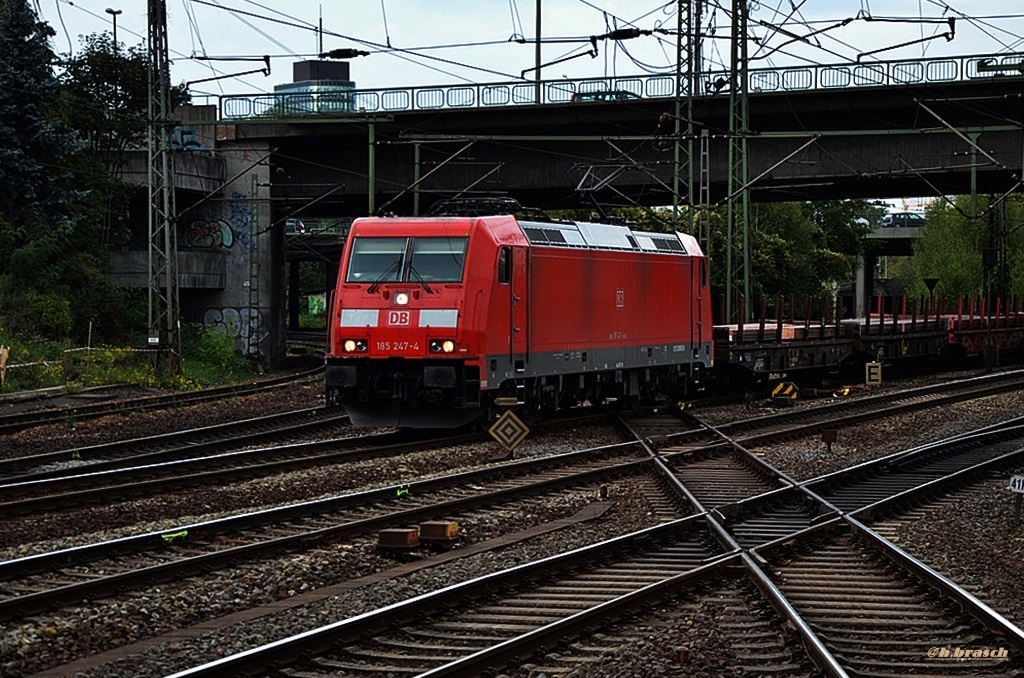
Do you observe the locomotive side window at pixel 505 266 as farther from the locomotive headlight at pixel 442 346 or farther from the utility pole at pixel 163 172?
the utility pole at pixel 163 172

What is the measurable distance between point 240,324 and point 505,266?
2678 centimetres

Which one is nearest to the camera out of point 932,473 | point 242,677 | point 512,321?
point 242,677

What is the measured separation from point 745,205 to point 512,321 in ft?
50.8

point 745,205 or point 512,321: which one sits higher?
point 745,205

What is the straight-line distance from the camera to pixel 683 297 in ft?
89.8

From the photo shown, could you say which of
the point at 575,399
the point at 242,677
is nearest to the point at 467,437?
the point at 575,399

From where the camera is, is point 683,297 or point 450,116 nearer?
point 683,297

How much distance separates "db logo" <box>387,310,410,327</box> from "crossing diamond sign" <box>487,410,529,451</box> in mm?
2499

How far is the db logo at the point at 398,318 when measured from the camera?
797 inches

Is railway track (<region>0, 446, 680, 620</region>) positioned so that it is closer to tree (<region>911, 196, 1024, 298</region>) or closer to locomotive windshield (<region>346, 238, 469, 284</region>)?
locomotive windshield (<region>346, 238, 469, 284</region>)

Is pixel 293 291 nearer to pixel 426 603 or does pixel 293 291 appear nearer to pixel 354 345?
pixel 354 345

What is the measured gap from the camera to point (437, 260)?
20.3 meters

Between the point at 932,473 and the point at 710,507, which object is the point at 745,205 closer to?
the point at 932,473

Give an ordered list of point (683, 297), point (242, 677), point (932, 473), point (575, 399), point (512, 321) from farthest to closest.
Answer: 1. point (683, 297)
2. point (575, 399)
3. point (512, 321)
4. point (932, 473)
5. point (242, 677)
